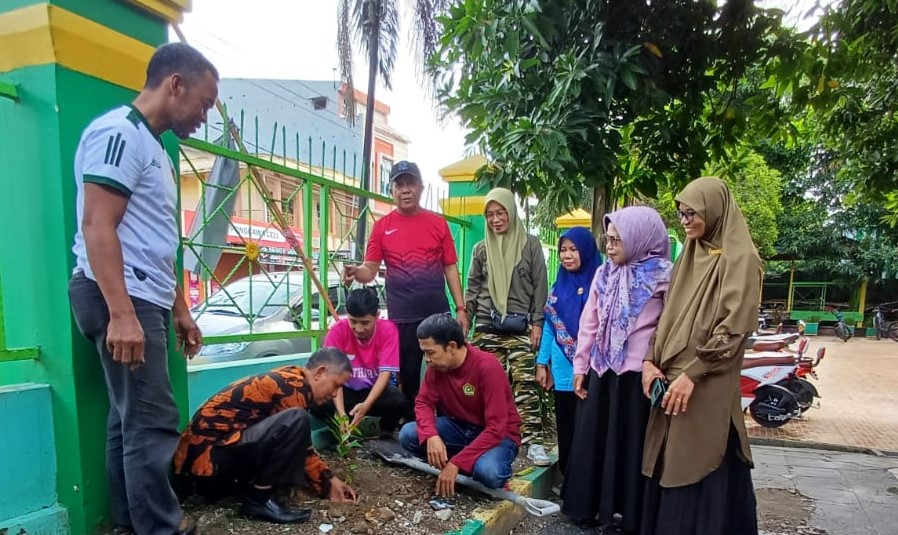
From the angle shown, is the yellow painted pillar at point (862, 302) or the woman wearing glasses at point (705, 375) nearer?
the woman wearing glasses at point (705, 375)

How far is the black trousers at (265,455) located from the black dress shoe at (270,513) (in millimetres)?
82

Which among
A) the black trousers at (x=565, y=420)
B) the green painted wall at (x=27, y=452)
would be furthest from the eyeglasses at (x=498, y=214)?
the green painted wall at (x=27, y=452)

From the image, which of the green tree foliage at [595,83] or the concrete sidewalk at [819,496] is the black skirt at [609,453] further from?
the green tree foliage at [595,83]

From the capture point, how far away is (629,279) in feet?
8.37

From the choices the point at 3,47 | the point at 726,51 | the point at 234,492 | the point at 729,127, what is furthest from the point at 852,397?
the point at 3,47

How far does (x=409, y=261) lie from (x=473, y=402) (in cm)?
93

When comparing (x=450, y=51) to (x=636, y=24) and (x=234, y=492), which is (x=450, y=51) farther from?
(x=234, y=492)

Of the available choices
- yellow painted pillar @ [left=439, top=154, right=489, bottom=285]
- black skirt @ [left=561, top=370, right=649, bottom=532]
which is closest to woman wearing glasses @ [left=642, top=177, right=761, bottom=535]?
black skirt @ [left=561, top=370, right=649, bottom=532]

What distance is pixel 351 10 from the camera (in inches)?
418

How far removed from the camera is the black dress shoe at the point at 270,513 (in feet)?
6.88

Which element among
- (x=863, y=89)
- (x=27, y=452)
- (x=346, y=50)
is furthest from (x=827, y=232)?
(x=27, y=452)

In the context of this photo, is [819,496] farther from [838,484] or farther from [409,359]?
[409,359]

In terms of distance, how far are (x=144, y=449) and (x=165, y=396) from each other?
0.17 m

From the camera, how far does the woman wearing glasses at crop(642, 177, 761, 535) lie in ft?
7.04
